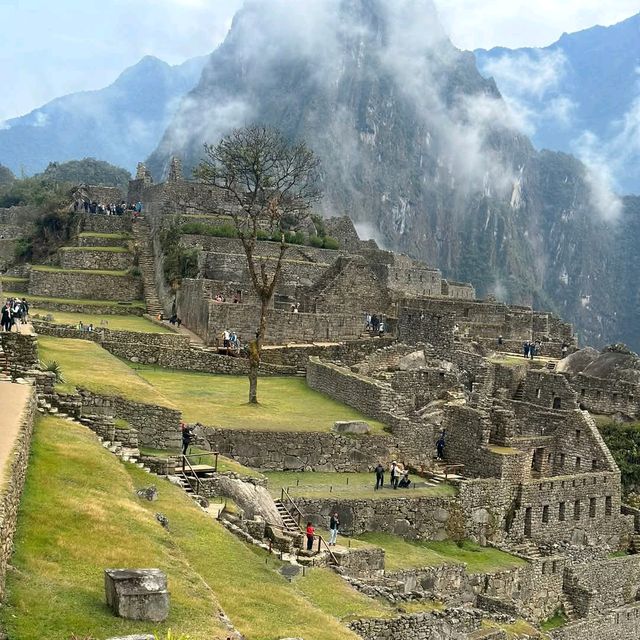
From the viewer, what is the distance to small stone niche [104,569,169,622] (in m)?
9.55

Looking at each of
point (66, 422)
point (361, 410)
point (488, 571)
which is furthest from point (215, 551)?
point (361, 410)

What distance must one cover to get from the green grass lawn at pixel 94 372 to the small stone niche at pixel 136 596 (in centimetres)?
940

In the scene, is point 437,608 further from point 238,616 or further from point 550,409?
point 550,409

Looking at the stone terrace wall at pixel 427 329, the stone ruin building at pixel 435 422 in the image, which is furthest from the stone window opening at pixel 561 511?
the stone terrace wall at pixel 427 329

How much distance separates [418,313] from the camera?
114 feet

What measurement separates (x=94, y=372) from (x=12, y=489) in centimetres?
1185

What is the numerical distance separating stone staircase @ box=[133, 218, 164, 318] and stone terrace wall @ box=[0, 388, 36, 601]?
2614 cm

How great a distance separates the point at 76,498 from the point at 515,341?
97.9 feet

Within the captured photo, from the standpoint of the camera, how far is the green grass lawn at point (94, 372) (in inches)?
801

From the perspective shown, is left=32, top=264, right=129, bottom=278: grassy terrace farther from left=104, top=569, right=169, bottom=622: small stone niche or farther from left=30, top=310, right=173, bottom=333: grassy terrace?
left=104, top=569, right=169, bottom=622: small stone niche

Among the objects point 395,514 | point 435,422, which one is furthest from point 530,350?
point 395,514

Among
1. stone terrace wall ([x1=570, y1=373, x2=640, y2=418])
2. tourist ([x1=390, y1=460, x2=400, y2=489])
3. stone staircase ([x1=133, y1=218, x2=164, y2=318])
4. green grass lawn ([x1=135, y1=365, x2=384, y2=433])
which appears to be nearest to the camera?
tourist ([x1=390, y1=460, x2=400, y2=489])

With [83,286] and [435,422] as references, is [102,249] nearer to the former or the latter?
[83,286]

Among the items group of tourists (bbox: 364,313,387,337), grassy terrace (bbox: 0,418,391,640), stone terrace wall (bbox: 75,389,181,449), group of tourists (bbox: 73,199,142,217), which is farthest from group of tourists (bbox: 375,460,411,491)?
group of tourists (bbox: 73,199,142,217)
